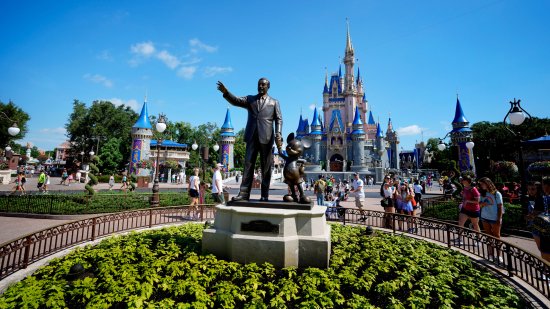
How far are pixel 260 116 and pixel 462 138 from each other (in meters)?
40.2

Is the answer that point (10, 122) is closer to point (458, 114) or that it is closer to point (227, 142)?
point (227, 142)

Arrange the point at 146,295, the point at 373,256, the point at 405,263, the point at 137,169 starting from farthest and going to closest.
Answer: the point at 137,169, the point at 373,256, the point at 405,263, the point at 146,295

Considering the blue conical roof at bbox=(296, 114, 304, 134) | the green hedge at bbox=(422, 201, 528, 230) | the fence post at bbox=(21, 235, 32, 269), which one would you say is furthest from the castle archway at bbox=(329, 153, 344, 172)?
the fence post at bbox=(21, 235, 32, 269)

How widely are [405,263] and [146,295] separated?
405 centimetres

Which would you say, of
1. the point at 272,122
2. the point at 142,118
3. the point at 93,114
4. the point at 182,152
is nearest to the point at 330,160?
the point at 182,152

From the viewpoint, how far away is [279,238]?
4312 mm

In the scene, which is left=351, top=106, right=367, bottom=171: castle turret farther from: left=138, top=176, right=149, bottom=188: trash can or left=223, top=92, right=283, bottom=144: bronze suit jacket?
left=223, top=92, right=283, bottom=144: bronze suit jacket

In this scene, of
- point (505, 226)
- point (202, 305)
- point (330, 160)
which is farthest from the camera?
point (330, 160)

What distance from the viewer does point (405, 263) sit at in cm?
447

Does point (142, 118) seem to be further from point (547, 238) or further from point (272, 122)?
point (547, 238)

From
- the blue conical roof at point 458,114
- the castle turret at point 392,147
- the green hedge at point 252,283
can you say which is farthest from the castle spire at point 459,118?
the green hedge at point 252,283

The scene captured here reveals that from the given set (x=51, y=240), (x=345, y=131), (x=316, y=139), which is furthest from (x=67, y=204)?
(x=345, y=131)

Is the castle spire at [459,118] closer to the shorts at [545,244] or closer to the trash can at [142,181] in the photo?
the shorts at [545,244]

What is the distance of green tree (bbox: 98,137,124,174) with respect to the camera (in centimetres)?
4169
